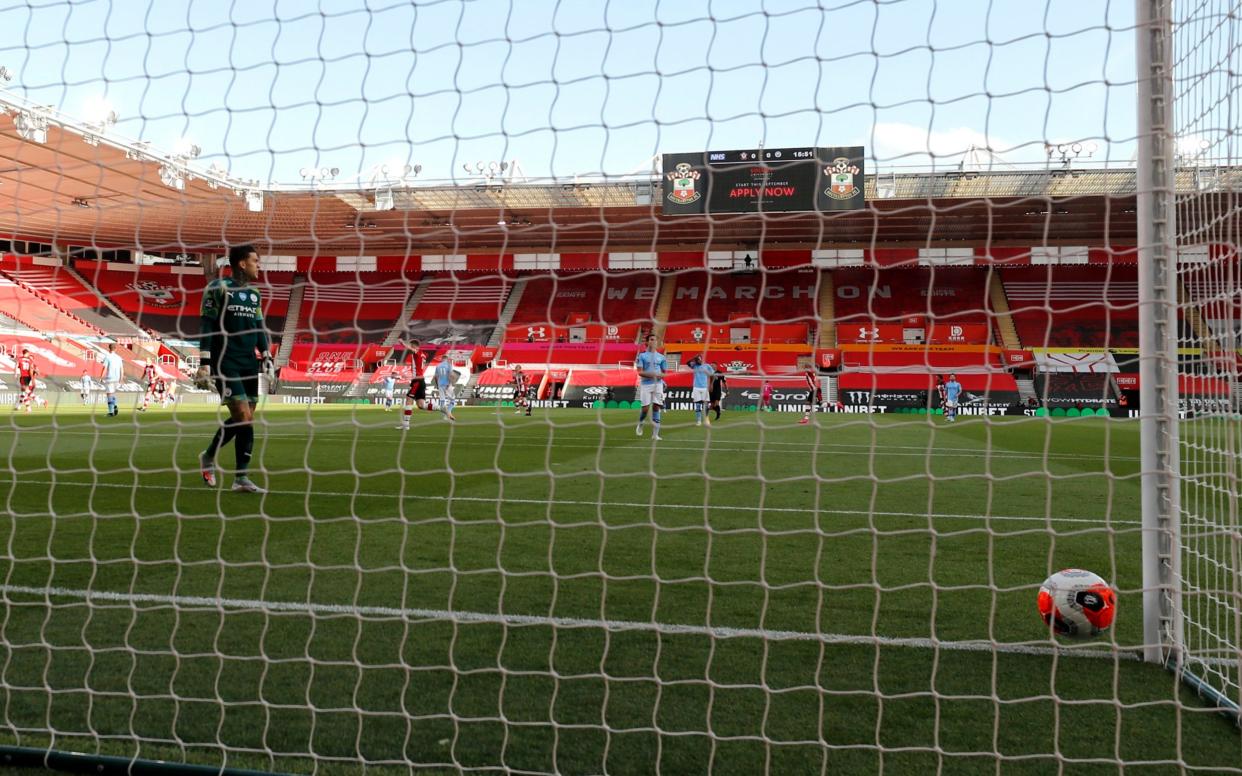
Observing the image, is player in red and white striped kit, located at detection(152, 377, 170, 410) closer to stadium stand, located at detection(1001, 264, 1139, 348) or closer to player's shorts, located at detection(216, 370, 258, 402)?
player's shorts, located at detection(216, 370, 258, 402)

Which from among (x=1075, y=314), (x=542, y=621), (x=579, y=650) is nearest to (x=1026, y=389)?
(x=1075, y=314)

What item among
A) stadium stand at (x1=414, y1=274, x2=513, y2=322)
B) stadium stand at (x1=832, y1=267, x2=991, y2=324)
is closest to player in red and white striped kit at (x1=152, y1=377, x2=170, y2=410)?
stadium stand at (x1=414, y1=274, x2=513, y2=322)

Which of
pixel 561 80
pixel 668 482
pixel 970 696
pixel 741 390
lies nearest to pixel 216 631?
pixel 561 80

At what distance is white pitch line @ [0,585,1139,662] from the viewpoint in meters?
3.12

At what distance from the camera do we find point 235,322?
21.0 feet

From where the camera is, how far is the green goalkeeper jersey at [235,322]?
19.8 feet

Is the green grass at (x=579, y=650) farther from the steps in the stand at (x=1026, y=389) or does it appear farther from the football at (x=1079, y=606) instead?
the steps in the stand at (x=1026, y=389)

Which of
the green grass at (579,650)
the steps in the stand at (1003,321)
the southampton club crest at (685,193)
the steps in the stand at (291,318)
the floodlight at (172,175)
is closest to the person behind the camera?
the green grass at (579,650)

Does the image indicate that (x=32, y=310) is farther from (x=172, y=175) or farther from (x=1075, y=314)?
(x=1075, y=314)

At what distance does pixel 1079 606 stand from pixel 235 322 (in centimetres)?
570

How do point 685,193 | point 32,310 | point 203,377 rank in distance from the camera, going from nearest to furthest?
point 203,377 < point 685,193 < point 32,310

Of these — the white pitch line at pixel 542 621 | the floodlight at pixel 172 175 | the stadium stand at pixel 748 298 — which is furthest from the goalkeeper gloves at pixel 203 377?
the stadium stand at pixel 748 298

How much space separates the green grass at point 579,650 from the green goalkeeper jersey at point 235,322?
1.17 m

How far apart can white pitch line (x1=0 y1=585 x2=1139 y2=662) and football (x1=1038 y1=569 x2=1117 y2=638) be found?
0.29 feet
